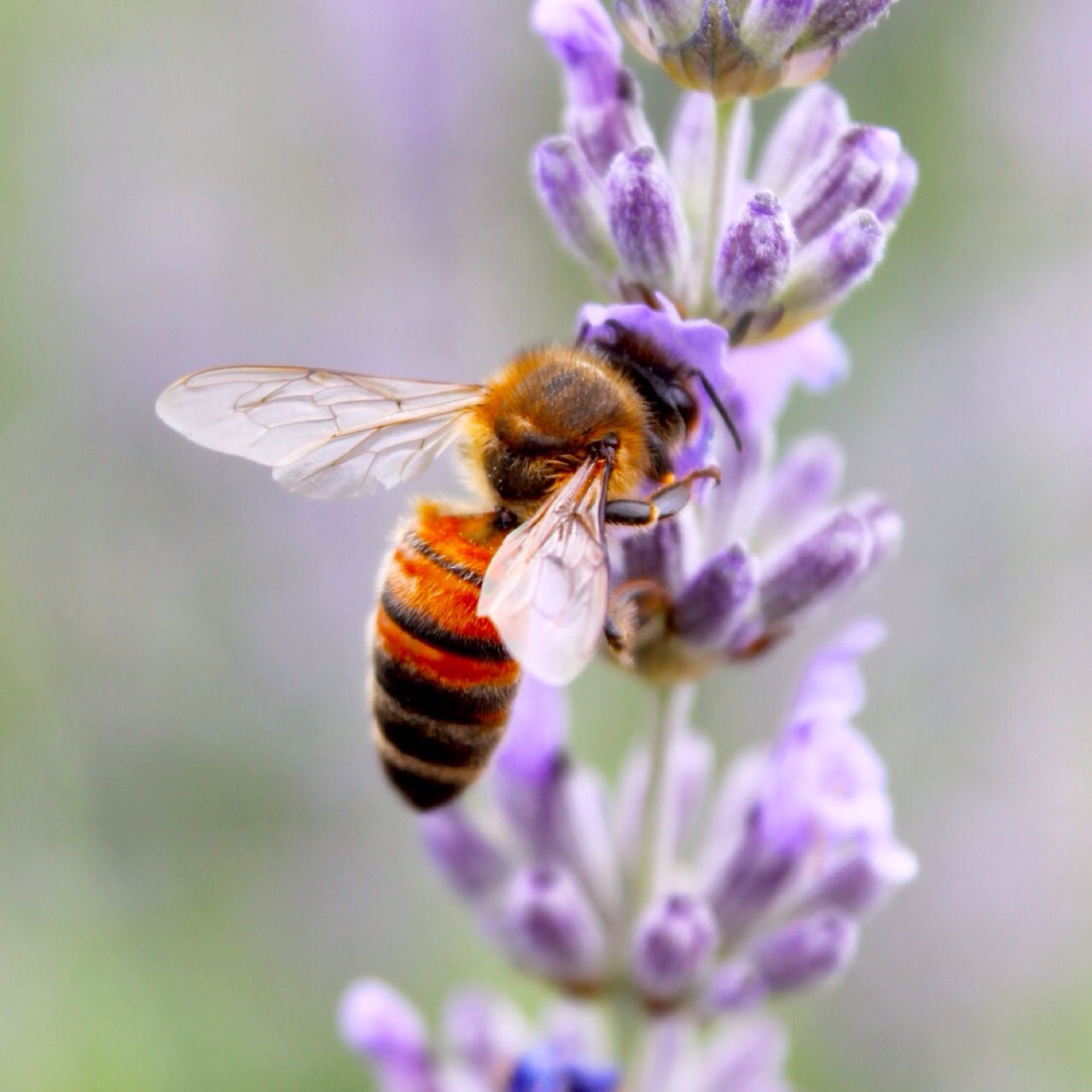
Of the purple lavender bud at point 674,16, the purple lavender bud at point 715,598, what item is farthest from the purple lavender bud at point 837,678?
the purple lavender bud at point 674,16

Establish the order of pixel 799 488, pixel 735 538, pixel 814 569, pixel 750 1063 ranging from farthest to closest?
pixel 750 1063, pixel 799 488, pixel 735 538, pixel 814 569

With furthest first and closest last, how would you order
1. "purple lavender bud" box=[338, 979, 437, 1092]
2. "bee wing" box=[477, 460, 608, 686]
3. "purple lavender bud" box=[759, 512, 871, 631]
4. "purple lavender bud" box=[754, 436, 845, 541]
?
1. "purple lavender bud" box=[338, 979, 437, 1092]
2. "purple lavender bud" box=[754, 436, 845, 541]
3. "purple lavender bud" box=[759, 512, 871, 631]
4. "bee wing" box=[477, 460, 608, 686]

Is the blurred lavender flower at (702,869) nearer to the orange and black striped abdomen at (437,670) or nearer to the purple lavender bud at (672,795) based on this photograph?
the purple lavender bud at (672,795)

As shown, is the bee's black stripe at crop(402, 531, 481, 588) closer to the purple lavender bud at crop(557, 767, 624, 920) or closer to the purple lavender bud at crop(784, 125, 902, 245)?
the purple lavender bud at crop(557, 767, 624, 920)

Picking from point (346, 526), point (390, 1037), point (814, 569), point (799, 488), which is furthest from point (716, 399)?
point (346, 526)

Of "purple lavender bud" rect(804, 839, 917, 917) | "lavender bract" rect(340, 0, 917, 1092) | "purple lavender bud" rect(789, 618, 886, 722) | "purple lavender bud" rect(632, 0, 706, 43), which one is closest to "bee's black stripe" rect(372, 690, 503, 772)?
"lavender bract" rect(340, 0, 917, 1092)

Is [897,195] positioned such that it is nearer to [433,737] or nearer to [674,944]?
[433,737]
